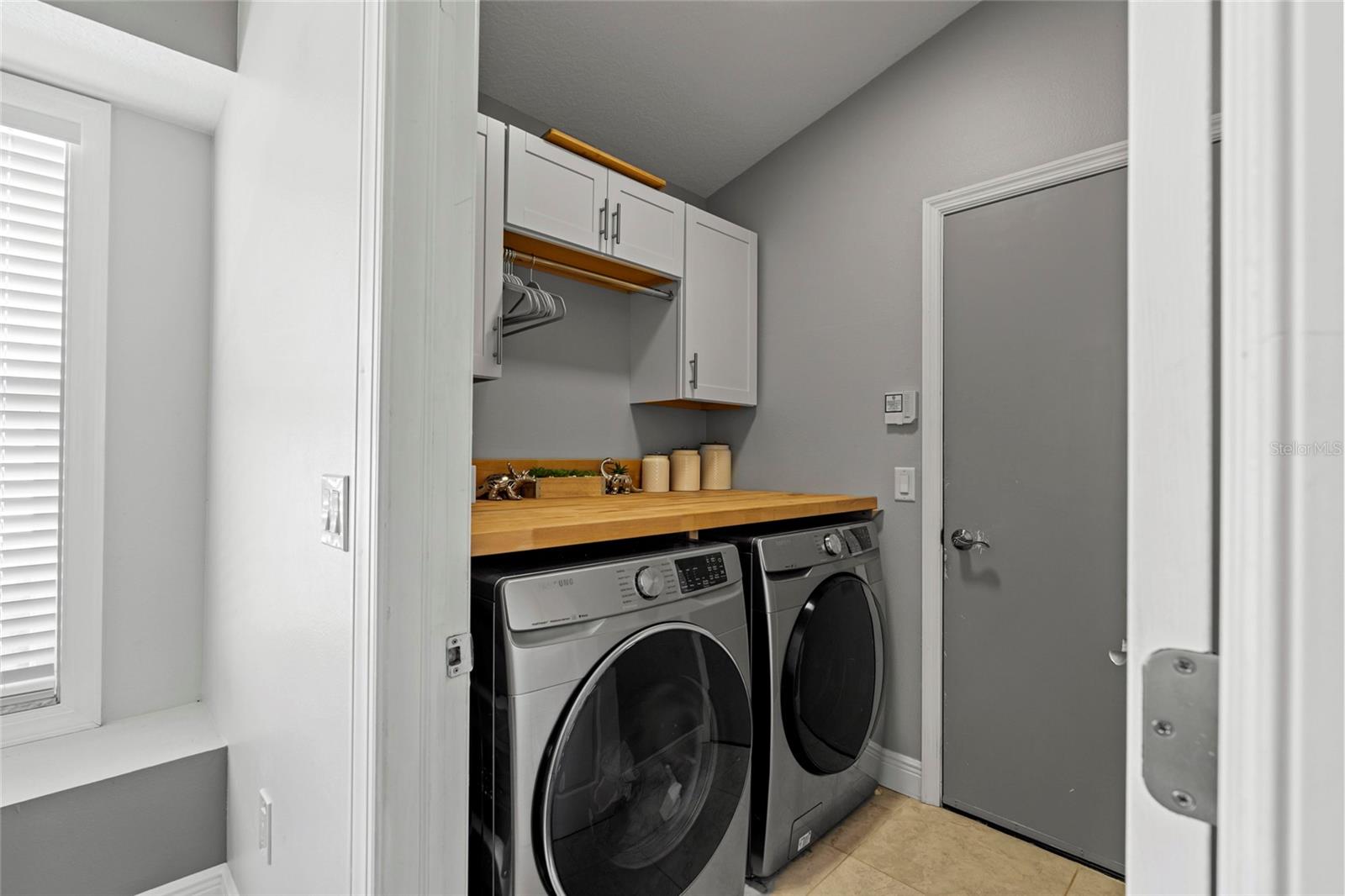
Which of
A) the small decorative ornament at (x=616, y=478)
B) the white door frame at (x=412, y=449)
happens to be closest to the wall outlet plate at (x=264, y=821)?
the white door frame at (x=412, y=449)

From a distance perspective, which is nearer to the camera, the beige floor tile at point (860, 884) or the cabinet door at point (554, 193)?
the beige floor tile at point (860, 884)

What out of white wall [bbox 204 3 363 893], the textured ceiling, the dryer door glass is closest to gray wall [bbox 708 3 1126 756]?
the textured ceiling

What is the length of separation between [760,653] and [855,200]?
1.74 metres

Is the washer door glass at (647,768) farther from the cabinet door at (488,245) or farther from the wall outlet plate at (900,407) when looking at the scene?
the wall outlet plate at (900,407)

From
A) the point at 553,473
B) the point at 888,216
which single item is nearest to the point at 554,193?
the point at 553,473

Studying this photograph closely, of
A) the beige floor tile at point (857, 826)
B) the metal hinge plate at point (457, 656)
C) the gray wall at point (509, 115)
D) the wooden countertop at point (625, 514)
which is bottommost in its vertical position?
the beige floor tile at point (857, 826)

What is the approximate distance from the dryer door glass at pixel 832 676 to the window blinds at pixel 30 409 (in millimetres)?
2021

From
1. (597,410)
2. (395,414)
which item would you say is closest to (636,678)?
(395,414)

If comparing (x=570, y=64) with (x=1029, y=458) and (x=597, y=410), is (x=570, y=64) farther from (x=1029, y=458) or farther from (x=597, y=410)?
(x=1029, y=458)

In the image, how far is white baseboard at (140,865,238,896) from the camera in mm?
1620

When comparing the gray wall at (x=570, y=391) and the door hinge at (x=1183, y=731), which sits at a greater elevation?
the gray wall at (x=570, y=391)

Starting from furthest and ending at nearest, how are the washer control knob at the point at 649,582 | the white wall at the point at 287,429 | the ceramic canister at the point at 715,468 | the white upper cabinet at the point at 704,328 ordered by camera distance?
1. the ceramic canister at the point at 715,468
2. the white upper cabinet at the point at 704,328
3. the washer control knob at the point at 649,582
4. the white wall at the point at 287,429

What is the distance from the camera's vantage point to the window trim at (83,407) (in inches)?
70.5

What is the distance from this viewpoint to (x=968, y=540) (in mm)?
2203
